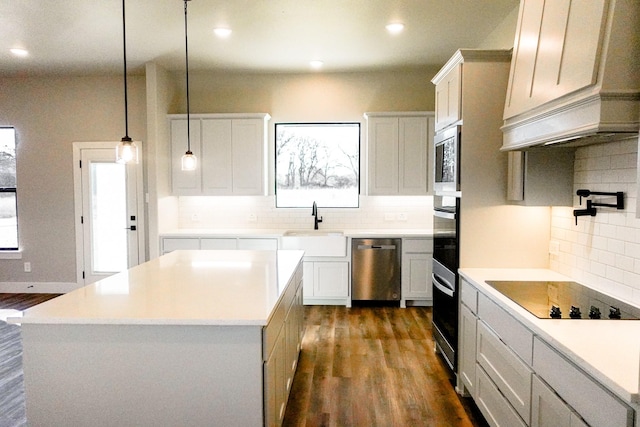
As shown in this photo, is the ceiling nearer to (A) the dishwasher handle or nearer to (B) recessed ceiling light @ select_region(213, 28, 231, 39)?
(B) recessed ceiling light @ select_region(213, 28, 231, 39)

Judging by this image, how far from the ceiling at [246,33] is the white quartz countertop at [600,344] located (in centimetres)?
268

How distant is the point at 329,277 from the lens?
4.93 m

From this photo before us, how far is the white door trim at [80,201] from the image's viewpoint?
5.44 m

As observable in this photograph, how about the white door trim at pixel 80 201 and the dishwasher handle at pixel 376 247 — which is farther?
the white door trim at pixel 80 201

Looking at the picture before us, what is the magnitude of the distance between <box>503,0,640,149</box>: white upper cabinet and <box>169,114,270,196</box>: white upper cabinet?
3441mm

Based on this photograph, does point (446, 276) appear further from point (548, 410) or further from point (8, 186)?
point (8, 186)

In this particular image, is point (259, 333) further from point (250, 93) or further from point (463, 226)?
point (250, 93)

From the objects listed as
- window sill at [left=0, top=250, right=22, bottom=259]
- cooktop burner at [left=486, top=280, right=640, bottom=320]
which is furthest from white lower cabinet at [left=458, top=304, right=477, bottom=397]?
window sill at [left=0, top=250, right=22, bottom=259]

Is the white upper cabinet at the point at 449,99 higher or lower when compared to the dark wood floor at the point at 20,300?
higher

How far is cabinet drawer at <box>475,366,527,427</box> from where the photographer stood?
1983 millimetres

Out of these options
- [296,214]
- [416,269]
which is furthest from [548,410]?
[296,214]

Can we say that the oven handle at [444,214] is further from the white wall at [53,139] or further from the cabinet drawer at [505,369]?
the white wall at [53,139]

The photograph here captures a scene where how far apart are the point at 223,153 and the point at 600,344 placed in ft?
14.8

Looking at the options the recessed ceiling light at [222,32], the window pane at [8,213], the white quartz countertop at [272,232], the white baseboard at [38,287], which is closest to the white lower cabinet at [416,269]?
the white quartz countertop at [272,232]
